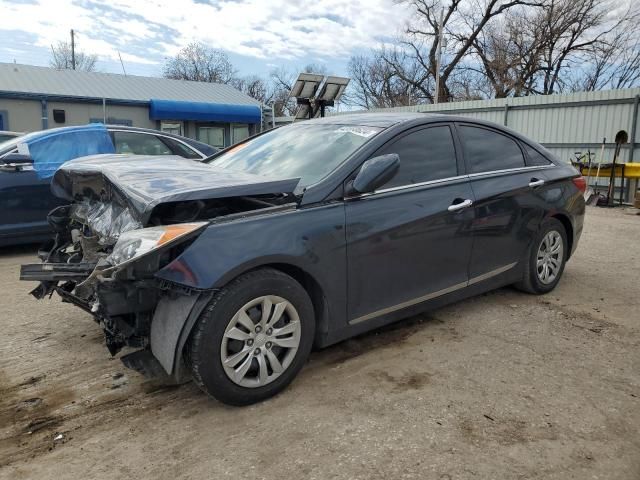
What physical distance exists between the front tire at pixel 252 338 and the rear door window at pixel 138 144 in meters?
5.02

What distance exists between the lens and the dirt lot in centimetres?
236

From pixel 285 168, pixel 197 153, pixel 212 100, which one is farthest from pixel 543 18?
pixel 285 168

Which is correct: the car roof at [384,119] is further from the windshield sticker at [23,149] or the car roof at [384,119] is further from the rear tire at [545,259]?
the windshield sticker at [23,149]

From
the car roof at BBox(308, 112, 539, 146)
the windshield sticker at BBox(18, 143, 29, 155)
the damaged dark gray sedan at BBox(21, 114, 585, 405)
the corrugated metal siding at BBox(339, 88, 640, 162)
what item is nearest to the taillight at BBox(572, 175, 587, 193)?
the damaged dark gray sedan at BBox(21, 114, 585, 405)

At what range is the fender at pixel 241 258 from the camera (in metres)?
2.58

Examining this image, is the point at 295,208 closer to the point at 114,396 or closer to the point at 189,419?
the point at 189,419

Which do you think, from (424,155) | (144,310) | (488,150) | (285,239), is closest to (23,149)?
(144,310)

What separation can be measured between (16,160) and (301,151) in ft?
13.7

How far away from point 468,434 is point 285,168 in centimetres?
197

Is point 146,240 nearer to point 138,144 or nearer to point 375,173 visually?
point 375,173

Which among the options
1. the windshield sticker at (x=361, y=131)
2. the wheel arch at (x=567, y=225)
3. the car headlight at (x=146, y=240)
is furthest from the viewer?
the wheel arch at (x=567, y=225)

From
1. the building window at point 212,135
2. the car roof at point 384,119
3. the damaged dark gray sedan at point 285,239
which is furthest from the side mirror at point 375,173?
the building window at point 212,135

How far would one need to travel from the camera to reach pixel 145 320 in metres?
2.79

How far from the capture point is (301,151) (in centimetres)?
366
